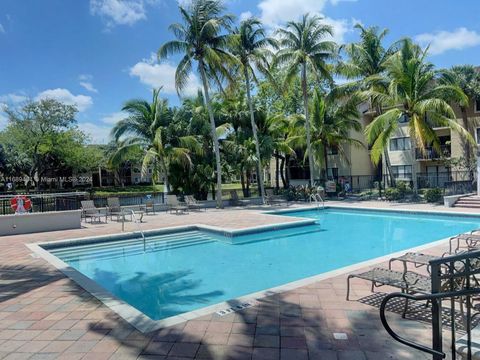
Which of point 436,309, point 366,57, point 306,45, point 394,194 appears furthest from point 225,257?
point 366,57

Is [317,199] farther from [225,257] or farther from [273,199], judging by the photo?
[225,257]

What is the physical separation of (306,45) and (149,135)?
446 inches

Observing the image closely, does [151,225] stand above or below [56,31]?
below

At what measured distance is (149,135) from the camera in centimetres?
2364

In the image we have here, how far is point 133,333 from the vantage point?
4.46 metres

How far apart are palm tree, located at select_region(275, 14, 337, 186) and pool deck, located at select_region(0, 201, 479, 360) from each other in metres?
19.3

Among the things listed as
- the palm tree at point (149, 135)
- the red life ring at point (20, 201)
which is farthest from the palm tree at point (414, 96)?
the red life ring at point (20, 201)

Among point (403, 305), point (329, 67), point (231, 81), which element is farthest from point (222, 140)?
point (403, 305)


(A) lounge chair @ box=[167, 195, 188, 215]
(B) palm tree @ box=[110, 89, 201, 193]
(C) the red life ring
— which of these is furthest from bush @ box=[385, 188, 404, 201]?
(C) the red life ring

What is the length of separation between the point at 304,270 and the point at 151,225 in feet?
24.9

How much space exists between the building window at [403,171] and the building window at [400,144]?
1.56 meters

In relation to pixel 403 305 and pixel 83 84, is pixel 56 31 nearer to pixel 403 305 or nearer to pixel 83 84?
pixel 83 84

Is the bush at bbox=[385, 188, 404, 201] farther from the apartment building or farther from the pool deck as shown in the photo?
the pool deck

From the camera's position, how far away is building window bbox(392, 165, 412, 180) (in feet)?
104
